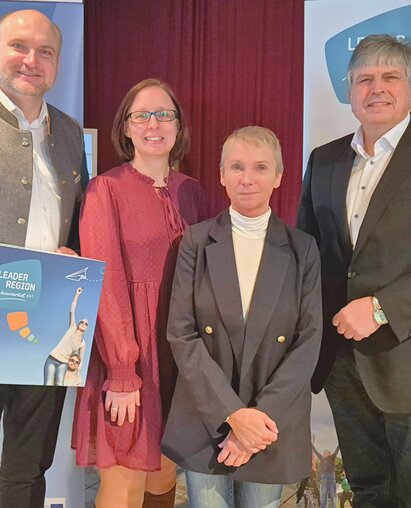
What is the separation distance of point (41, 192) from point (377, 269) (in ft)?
3.62

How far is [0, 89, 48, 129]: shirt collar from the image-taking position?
1718 millimetres

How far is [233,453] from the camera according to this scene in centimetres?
159

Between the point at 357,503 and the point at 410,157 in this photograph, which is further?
the point at 357,503

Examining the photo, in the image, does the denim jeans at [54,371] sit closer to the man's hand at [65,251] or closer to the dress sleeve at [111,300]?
the dress sleeve at [111,300]

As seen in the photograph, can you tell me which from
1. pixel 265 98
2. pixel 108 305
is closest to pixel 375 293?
pixel 108 305

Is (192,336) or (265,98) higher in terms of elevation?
(265,98)

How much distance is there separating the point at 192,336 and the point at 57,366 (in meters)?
0.41

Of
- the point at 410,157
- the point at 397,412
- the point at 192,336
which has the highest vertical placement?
the point at 410,157

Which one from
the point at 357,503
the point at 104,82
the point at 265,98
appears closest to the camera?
the point at 357,503

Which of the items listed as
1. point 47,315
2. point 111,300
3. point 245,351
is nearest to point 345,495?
point 245,351

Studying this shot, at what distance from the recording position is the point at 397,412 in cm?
178

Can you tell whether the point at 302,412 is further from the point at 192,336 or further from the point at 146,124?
the point at 146,124

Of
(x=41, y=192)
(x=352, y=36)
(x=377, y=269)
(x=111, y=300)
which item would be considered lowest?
(x=111, y=300)

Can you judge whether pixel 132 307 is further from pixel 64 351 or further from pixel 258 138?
pixel 258 138
